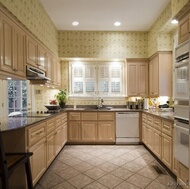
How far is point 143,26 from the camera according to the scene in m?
4.59

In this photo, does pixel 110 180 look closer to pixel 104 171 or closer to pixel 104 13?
pixel 104 171

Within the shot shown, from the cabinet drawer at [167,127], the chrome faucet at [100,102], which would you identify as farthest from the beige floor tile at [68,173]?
the chrome faucet at [100,102]

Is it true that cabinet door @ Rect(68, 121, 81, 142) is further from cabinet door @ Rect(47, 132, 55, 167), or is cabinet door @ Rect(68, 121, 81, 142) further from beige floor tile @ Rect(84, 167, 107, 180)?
beige floor tile @ Rect(84, 167, 107, 180)

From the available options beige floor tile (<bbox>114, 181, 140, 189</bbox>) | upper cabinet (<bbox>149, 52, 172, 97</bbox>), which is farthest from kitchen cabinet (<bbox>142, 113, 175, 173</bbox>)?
upper cabinet (<bbox>149, 52, 172, 97</bbox>)

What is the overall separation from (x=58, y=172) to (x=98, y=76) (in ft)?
10.1

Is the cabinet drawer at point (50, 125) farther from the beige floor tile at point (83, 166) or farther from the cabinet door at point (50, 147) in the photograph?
the beige floor tile at point (83, 166)

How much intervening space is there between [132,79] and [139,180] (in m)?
2.91

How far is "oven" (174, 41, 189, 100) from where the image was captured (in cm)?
206

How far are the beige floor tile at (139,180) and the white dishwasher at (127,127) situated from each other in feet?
5.83

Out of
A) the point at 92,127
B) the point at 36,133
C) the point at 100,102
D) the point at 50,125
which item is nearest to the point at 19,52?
the point at 36,133

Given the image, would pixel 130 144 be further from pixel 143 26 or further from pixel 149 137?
pixel 143 26

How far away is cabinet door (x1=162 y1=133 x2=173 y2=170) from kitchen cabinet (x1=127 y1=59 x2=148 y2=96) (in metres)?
2.20

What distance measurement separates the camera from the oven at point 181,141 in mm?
2080

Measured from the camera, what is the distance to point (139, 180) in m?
2.61
